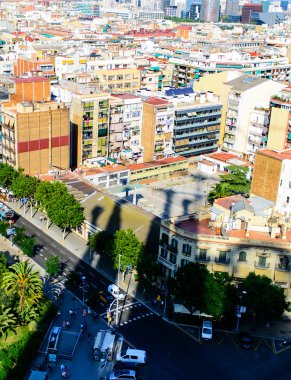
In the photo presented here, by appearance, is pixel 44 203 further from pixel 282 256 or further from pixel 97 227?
pixel 282 256

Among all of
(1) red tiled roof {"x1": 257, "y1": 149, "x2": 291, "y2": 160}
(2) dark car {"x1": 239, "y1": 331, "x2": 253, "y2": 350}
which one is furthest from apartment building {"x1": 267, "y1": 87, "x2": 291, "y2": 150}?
(2) dark car {"x1": 239, "y1": 331, "x2": 253, "y2": 350}

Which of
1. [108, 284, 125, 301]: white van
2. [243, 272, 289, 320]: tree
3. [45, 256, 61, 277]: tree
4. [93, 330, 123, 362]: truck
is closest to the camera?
[93, 330, 123, 362]: truck

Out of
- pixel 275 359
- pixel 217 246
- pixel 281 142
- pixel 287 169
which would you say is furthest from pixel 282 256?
pixel 281 142

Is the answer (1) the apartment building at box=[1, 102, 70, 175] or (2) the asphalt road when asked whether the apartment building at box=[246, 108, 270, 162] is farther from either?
(2) the asphalt road

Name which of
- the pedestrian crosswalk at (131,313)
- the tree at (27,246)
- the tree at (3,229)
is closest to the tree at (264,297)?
Result: the pedestrian crosswalk at (131,313)

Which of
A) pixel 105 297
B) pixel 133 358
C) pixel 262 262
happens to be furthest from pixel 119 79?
pixel 133 358

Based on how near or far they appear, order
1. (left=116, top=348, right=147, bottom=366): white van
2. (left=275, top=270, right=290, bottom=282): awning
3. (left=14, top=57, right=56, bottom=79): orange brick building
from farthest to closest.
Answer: (left=14, top=57, right=56, bottom=79): orange brick building, (left=275, top=270, right=290, bottom=282): awning, (left=116, top=348, right=147, bottom=366): white van
